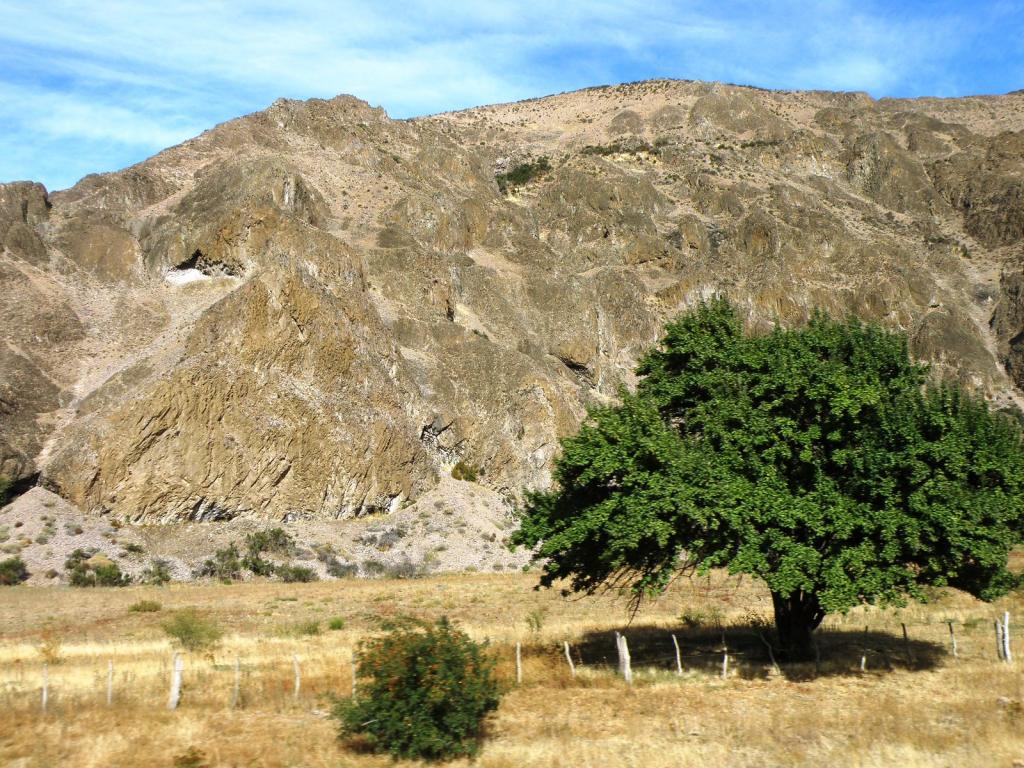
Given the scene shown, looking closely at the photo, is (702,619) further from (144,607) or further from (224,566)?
(224,566)

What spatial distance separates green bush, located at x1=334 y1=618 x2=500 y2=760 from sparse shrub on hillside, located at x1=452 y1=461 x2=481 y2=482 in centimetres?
5076

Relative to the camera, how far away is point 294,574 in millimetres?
48688

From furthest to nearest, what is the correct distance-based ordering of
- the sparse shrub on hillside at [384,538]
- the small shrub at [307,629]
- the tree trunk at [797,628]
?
1. the sparse shrub on hillside at [384,538]
2. the small shrub at [307,629]
3. the tree trunk at [797,628]

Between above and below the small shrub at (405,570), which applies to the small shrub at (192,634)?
above

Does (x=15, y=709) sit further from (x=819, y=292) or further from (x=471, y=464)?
(x=819, y=292)

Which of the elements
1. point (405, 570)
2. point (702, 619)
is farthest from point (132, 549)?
point (702, 619)

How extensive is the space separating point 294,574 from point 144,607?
1422cm

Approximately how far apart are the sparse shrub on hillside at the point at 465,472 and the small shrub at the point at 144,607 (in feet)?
110

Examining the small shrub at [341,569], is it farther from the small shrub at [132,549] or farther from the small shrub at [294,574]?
the small shrub at [132,549]

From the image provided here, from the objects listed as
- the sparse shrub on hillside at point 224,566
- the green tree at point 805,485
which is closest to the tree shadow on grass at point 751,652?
the green tree at point 805,485

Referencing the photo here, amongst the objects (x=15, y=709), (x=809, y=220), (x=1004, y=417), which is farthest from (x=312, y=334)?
(x=809, y=220)

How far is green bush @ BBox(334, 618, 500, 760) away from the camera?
50.6 ft

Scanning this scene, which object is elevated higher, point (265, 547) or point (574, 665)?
point (265, 547)

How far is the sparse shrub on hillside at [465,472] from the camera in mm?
67375
